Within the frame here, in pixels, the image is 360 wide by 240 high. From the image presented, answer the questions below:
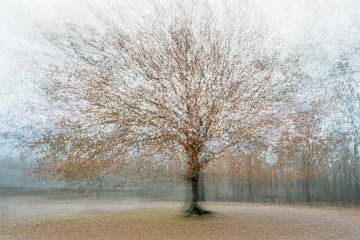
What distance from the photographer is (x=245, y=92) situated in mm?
21156

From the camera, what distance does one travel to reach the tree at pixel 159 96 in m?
20.1

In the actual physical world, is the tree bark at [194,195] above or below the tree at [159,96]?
below

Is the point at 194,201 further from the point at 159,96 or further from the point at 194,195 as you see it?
the point at 159,96

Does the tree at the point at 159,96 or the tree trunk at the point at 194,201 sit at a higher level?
the tree at the point at 159,96

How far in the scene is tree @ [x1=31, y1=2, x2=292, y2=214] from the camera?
66.1ft

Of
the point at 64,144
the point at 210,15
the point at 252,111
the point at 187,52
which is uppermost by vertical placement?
the point at 210,15

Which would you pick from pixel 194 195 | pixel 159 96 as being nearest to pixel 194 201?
pixel 194 195

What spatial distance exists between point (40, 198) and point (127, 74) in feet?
76.5

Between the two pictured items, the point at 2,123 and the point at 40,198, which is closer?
the point at 2,123

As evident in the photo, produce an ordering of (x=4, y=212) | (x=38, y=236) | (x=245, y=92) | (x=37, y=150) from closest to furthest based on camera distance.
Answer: (x=38, y=236), (x=37, y=150), (x=245, y=92), (x=4, y=212)

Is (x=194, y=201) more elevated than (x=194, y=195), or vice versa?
(x=194, y=195)

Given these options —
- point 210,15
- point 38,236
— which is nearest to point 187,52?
point 210,15

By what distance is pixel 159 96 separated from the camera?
20.4m

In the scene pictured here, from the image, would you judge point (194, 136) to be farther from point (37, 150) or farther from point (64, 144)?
point (37, 150)
